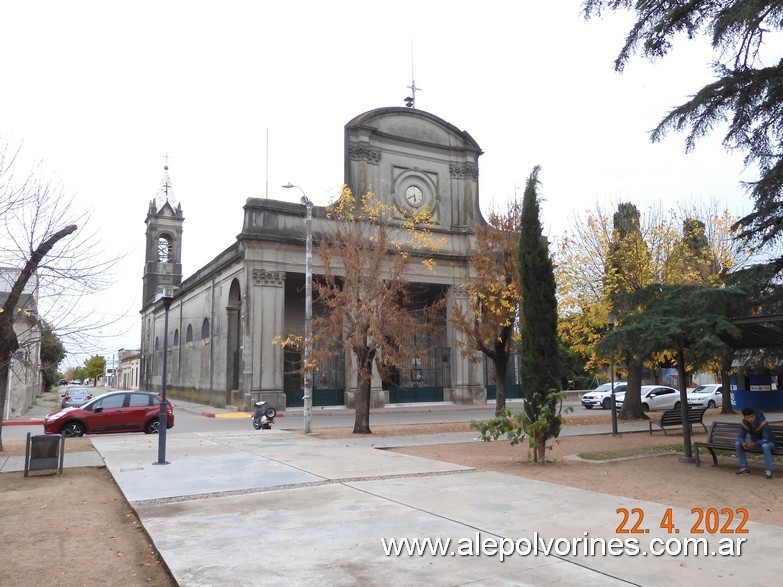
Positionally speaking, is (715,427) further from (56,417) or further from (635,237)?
(56,417)

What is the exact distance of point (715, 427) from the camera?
12312mm

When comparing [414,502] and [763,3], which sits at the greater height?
[763,3]

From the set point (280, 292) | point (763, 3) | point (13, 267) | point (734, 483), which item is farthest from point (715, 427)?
point (280, 292)

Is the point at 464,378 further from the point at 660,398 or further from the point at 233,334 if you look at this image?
the point at 233,334

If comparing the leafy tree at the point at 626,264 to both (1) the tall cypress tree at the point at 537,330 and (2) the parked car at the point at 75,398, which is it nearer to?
(1) the tall cypress tree at the point at 537,330

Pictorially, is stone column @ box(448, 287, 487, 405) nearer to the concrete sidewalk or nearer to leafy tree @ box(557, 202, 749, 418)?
leafy tree @ box(557, 202, 749, 418)

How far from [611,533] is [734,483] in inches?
193

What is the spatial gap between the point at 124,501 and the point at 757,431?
35.8ft

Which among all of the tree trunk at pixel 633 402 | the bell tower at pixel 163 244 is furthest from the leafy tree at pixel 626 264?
the bell tower at pixel 163 244

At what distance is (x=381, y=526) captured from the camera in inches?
290

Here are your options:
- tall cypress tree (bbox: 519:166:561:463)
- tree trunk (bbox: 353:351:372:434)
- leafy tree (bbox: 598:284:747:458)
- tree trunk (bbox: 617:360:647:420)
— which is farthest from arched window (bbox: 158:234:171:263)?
leafy tree (bbox: 598:284:747:458)

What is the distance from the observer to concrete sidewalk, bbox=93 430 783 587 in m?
5.60

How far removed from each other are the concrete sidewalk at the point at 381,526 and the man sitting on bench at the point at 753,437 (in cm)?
382

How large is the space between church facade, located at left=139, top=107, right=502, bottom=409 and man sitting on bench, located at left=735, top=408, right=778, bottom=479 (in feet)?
73.6
